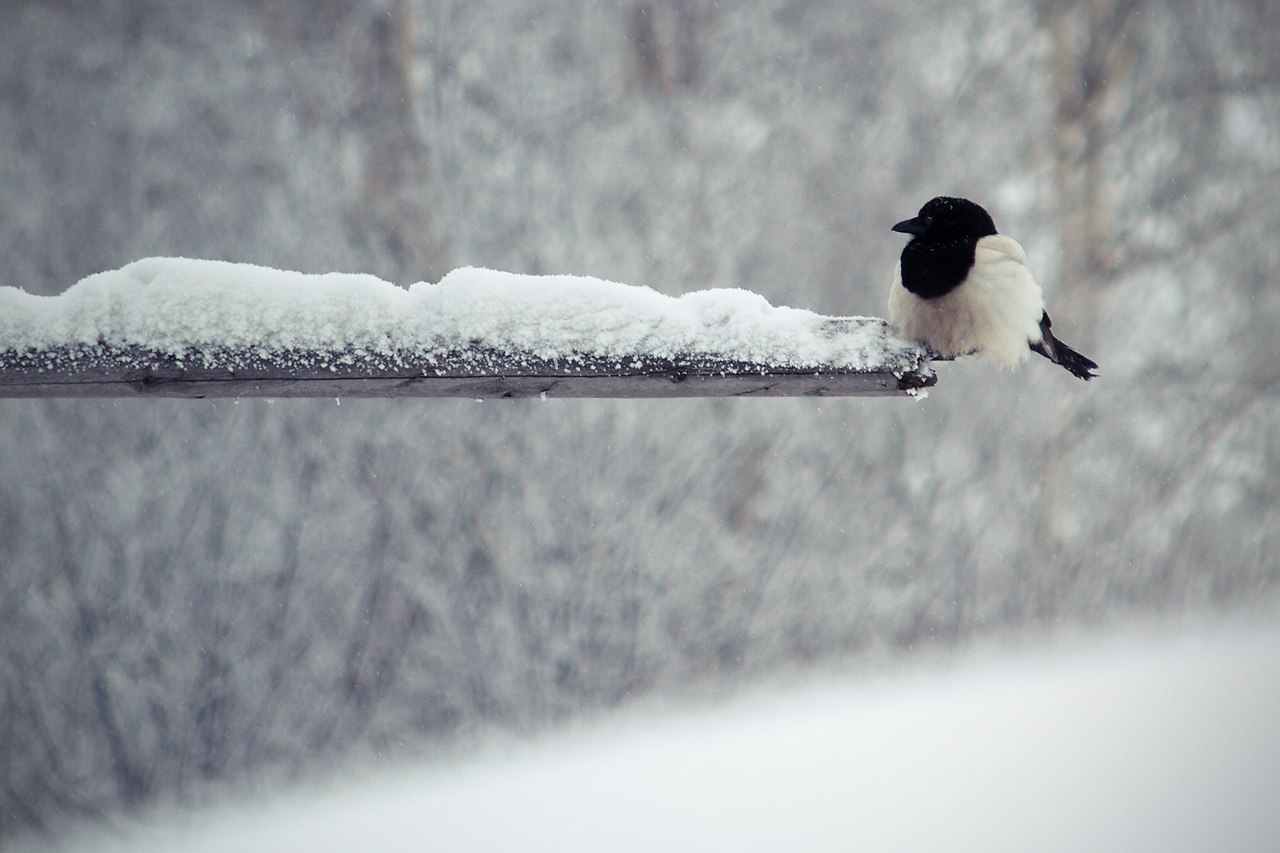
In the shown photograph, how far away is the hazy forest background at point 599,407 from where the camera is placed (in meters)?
3.90

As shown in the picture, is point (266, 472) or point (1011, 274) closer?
point (1011, 274)

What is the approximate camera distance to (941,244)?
2.30m

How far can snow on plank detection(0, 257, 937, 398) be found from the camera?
137 cm

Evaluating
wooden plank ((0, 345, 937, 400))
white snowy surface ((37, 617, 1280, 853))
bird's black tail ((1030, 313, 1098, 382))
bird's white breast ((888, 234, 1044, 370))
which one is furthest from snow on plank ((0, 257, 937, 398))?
white snowy surface ((37, 617, 1280, 853))

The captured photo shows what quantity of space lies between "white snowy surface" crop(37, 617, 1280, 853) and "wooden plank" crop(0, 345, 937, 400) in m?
2.54

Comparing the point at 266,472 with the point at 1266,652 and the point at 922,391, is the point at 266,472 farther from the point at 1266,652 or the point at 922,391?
the point at 1266,652

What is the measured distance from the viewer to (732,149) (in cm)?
478

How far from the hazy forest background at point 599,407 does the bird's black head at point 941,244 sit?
7.41 feet

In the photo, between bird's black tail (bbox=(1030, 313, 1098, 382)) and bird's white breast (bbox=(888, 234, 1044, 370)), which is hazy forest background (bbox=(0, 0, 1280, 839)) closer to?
bird's black tail (bbox=(1030, 313, 1098, 382))

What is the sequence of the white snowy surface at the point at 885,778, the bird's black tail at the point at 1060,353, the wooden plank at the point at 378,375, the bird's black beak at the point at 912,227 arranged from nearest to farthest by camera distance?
1. the wooden plank at the point at 378,375
2. the bird's black beak at the point at 912,227
3. the bird's black tail at the point at 1060,353
4. the white snowy surface at the point at 885,778

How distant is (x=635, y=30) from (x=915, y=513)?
2.89 meters

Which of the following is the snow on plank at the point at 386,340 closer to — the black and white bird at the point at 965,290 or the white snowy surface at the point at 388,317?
the white snowy surface at the point at 388,317

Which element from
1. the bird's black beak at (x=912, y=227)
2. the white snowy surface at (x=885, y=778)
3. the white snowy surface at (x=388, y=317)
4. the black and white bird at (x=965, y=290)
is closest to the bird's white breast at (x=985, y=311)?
the black and white bird at (x=965, y=290)

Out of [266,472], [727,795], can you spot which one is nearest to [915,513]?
[727,795]
